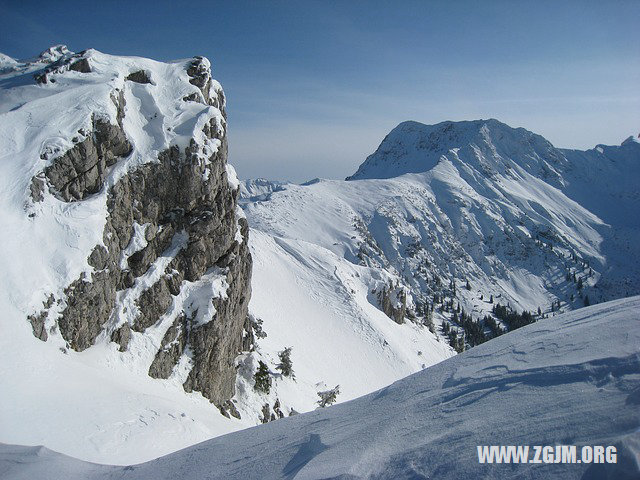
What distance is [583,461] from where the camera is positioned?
320 cm

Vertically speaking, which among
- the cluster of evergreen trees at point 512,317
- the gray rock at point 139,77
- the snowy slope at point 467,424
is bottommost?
the snowy slope at point 467,424

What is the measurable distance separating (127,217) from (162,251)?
3.11 meters

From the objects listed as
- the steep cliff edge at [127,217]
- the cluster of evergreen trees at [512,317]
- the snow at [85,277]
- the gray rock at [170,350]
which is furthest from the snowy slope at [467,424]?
the cluster of evergreen trees at [512,317]

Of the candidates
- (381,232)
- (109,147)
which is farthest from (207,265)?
(381,232)

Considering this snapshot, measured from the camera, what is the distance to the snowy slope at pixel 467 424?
3.56 m

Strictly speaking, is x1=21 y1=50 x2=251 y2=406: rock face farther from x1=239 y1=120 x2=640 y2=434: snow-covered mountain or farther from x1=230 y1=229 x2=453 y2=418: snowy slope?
x1=239 y1=120 x2=640 y2=434: snow-covered mountain

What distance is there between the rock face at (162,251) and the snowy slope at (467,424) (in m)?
16.4

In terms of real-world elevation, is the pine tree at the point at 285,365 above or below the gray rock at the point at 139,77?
below

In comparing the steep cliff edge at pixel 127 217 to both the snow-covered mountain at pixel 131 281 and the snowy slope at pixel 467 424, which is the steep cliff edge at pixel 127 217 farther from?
the snowy slope at pixel 467 424

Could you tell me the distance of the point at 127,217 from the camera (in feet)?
76.4

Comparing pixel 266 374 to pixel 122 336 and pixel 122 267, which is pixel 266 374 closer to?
pixel 122 336

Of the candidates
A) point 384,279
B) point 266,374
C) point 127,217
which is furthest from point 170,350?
point 384,279

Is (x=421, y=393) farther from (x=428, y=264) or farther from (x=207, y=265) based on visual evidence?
(x=428, y=264)

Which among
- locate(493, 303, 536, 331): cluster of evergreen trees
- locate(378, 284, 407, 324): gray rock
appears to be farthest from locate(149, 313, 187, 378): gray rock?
locate(493, 303, 536, 331): cluster of evergreen trees
